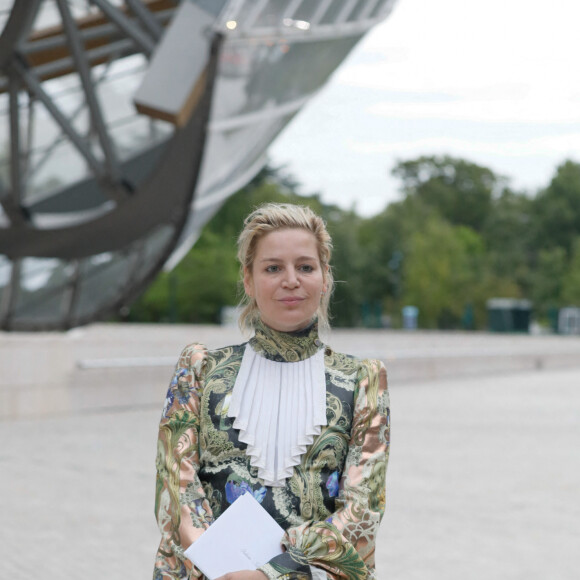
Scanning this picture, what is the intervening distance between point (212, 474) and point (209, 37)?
1072cm

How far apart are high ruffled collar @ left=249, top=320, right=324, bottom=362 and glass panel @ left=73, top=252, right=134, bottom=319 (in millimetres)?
16011

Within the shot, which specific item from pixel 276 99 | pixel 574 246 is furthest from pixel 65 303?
pixel 574 246

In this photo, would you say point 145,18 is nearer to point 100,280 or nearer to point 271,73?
point 271,73

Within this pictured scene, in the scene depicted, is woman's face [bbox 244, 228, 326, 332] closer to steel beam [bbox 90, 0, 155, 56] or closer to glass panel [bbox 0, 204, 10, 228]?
steel beam [bbox 90, 0, 155, 56]

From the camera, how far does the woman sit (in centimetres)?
193

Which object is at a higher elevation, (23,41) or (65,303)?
(23,41)

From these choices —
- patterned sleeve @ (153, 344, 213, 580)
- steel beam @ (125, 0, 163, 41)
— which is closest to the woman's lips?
patterned sleeve @ (153, 344, 213, 580)

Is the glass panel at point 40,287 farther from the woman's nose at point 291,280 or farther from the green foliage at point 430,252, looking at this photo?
the green foliage at point 430,252

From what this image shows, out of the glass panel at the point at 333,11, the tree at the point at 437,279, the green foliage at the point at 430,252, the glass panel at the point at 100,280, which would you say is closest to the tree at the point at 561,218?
the green foliage at the point at 430,252

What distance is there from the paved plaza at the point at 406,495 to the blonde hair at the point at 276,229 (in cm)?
286

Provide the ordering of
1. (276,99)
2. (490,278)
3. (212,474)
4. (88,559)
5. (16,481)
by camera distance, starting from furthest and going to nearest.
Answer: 1. (490,278)
2. (276,99)
3. (16,481)
4. (88,559)
5. (212,474)

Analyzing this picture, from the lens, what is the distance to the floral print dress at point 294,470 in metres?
1.91

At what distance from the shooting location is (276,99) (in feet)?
52.5

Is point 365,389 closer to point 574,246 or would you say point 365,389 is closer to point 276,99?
point 276,99
